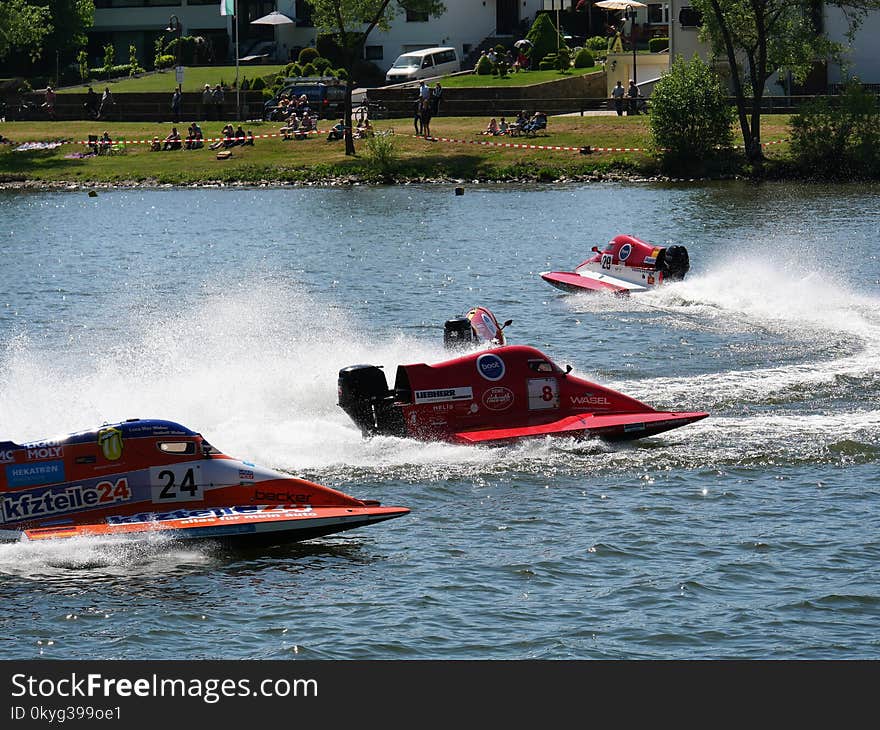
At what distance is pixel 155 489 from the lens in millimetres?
18797

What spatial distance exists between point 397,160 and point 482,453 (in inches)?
1724

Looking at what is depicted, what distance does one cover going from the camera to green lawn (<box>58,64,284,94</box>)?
8625cm

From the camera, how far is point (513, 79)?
78.1 metres

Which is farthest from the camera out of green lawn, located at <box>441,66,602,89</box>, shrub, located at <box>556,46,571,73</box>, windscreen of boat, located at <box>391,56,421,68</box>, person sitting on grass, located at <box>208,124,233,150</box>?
windscreen of boat, located at <box>391,56,421,68</box>

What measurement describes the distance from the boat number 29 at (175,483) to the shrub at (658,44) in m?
68.0

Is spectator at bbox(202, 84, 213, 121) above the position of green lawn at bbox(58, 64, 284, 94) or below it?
below

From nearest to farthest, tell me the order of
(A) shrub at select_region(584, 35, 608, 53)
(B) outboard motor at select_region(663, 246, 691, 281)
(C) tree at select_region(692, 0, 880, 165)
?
1. (B) outboard motor at select_region(663, 246, 691, 281)
2. (C) tree at select_region(692, 0, 880, 165)
3. (A) shrub at select_region(584, 35, 608, 53)

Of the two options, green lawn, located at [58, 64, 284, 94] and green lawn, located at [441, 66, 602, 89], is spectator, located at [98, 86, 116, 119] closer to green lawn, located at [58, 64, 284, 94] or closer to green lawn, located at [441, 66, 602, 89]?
green lawn, located at [58, 64, 284, 94]

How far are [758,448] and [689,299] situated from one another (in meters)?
13.5

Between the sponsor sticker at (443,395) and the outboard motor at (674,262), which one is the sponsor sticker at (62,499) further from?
the outboard motor at (674,262)

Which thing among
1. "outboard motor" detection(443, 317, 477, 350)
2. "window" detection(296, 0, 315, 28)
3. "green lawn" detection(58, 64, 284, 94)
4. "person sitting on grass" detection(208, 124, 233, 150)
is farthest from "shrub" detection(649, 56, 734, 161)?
"window" detection(296, 0, 315, 28)

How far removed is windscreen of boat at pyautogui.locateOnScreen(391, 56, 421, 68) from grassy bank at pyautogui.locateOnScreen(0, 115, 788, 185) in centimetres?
1222

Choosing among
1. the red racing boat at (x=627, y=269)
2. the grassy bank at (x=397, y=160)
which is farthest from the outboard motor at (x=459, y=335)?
the grassy bank at (x=397, y=160)

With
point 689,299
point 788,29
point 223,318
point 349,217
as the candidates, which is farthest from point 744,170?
point 223,318
